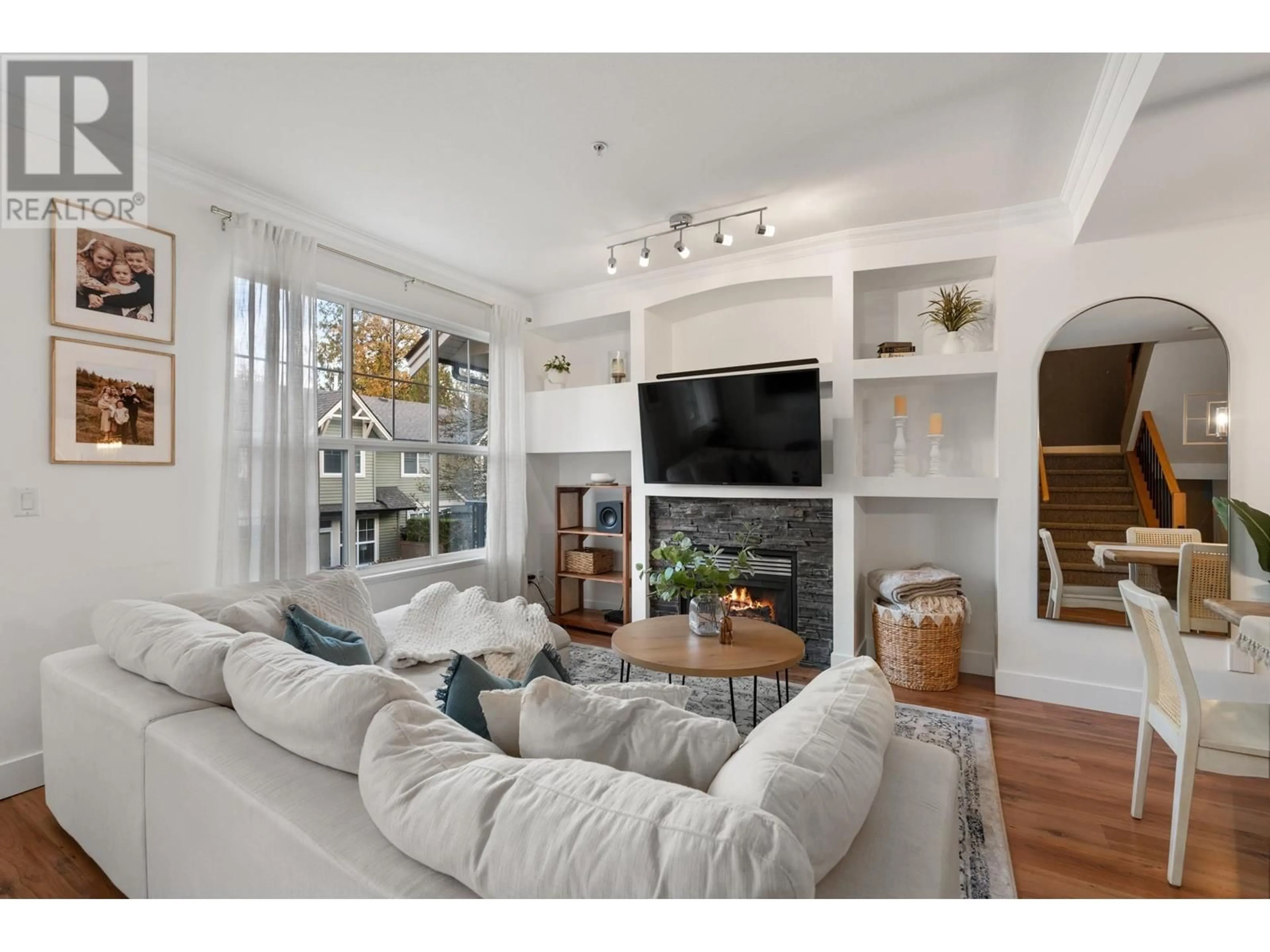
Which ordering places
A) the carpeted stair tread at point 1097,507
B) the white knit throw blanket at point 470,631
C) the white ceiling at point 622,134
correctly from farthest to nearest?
the carpeted stair tread at point 1097,507 < the white knit throw blanket at point 470,631 < the white ceiling at point 622,134

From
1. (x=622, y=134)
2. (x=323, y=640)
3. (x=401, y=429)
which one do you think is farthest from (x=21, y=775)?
(x=622, y=134)

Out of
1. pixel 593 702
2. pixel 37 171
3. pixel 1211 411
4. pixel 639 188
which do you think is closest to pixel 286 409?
pixel 37 171

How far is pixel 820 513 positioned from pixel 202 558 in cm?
334

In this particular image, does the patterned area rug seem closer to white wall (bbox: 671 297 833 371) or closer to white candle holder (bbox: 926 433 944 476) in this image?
white candle holder (bbox: 926 433 944 476)

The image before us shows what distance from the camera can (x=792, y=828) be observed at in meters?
0.83

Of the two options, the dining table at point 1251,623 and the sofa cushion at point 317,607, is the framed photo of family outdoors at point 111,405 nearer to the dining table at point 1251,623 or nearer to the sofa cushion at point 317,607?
the sofa cushion at point 317,607

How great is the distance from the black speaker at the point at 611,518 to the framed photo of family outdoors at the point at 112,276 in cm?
283

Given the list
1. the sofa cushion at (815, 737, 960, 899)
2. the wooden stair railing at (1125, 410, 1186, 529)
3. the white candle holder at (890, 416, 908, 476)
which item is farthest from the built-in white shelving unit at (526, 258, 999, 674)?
the sofa cushion at (815, 737, 960, 899)

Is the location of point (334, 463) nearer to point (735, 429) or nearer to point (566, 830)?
point (735, 429)

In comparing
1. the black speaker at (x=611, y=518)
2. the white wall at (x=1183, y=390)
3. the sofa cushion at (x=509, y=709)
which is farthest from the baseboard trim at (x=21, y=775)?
the white wall at (x=1183, y=390)

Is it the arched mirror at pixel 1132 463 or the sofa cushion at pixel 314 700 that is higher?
the arched mirror at pixel 1132 463

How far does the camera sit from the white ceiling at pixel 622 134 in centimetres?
204
